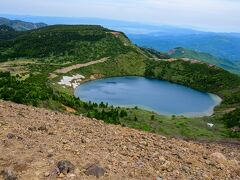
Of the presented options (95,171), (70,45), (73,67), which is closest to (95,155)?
(95,171)

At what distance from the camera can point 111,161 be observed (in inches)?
546

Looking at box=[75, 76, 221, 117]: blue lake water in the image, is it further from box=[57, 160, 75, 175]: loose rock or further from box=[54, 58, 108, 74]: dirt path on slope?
box=[57, 160, 75, 175]: loose rock

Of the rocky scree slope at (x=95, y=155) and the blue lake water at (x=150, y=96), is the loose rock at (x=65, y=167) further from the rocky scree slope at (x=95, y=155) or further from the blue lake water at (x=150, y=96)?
the blue lake water at (x=150, y=96)

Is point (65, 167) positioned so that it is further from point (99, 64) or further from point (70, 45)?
point (70, 45)

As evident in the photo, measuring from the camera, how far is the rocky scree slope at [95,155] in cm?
1308

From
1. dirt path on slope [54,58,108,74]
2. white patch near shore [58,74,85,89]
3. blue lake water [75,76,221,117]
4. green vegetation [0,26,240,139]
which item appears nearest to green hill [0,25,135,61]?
green vegetation [0,26,240,139]

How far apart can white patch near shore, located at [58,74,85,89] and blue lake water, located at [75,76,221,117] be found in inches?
79.5

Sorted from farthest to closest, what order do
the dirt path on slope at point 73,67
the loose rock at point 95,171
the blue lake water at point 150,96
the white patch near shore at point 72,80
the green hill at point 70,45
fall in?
the green hill at point 70,45, the dirt path on slope at point 73,67, the white patch near shore at point 72,80, the blue lake water at point 150,96, the loose rock at point 95,171

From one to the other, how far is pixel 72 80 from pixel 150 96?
964 inches

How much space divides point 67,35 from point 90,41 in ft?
46.6

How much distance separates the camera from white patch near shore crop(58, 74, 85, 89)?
10738cm

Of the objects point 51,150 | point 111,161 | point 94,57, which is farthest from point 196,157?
point 94,57

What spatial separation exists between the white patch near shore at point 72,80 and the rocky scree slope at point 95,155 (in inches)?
3506

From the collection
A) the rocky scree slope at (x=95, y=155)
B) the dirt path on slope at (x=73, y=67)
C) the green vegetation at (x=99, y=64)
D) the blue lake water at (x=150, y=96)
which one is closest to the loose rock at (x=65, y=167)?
the rocky scree slope at (x=95, y=155)
